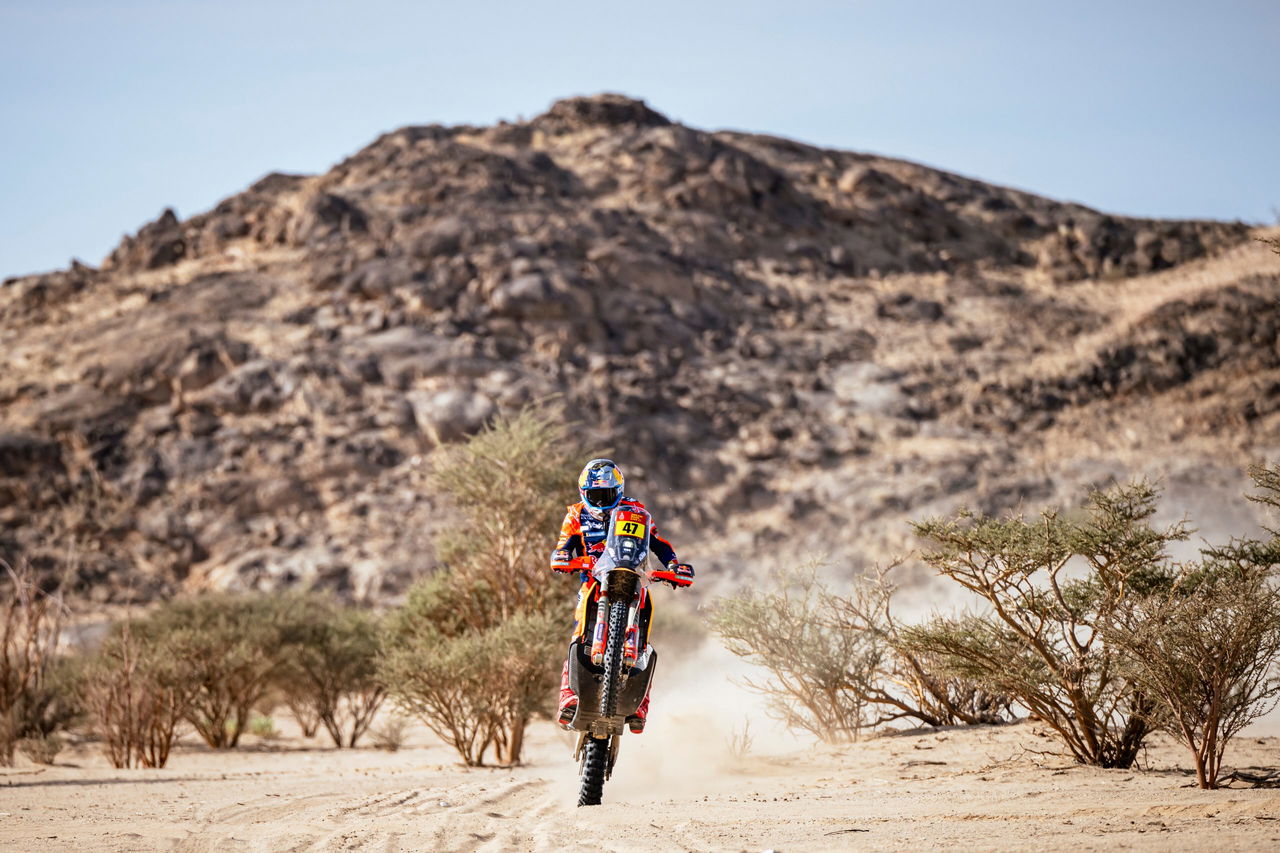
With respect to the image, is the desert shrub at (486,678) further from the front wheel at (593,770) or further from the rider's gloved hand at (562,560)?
the front wheel at (593,770)

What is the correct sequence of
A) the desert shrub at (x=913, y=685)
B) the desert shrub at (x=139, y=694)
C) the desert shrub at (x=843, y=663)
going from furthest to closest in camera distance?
the desert shrub at (x=139, y=694) → the desert shrub at (x=843, y=663) → the desert shrub at (x=913, y=685)

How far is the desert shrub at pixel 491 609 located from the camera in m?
12.9

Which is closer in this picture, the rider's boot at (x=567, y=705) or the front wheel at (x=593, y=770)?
the front wheel at (x=593, y=770)

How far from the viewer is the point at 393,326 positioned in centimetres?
4294

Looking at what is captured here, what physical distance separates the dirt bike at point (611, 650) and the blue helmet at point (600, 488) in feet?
0.64

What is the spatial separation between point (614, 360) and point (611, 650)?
35.1 m

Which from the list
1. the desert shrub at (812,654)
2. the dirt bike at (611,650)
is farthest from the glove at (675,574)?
the desert shrub at (812,654)

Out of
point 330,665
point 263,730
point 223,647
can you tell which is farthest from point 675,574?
point 263,730

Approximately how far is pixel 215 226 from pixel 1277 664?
→ 5215 centimetres

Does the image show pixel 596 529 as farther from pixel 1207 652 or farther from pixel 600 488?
pixel 1207 652

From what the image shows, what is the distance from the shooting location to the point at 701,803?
8.23 meters

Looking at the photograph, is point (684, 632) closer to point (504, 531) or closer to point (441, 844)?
point (504, 531)

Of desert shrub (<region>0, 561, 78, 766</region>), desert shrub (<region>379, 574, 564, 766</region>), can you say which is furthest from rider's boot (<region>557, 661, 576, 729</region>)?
desert shrub (<region>0, 561, 78, 766</region>)

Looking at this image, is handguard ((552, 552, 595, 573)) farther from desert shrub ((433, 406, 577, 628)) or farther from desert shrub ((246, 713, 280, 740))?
desert shrub ((246, 713, 280, 740))
